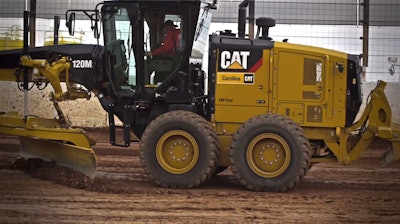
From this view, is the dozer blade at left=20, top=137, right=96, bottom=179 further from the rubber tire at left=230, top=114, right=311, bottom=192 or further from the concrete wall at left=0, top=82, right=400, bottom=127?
the concrete wall at left=0, top=82, right=400, bottom=127

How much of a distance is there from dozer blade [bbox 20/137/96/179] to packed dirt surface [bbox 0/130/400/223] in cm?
17

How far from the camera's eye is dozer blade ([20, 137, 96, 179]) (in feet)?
31.7

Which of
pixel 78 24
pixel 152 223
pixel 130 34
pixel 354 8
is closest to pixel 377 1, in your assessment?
pixel 354 8

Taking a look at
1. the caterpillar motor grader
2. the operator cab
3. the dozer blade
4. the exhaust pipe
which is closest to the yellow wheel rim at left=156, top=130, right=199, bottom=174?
the caterpillar motor grader

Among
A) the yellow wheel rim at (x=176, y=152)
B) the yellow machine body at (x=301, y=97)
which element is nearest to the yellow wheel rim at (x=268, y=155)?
the yellow machine body at (x=301, y=97)

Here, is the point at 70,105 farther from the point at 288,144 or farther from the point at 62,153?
the point at 288,144

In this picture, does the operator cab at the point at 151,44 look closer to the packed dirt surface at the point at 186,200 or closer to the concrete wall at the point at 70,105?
the packed dirt surface at the point at 186,200

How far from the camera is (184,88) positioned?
1000 centimetres

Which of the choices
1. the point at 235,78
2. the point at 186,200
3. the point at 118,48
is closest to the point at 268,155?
the point at 235,78

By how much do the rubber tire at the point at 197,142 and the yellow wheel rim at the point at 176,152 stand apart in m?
0.04

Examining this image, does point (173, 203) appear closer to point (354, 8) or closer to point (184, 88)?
point (184, 88)

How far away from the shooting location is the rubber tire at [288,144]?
30.7ft

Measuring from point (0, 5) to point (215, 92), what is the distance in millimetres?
7310

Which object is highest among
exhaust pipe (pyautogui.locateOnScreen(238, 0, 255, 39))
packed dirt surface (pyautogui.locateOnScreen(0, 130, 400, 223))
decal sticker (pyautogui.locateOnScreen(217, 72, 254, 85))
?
exhaust pipe (pyautogui.locateOnScreen(238, 0, 255, 39))
